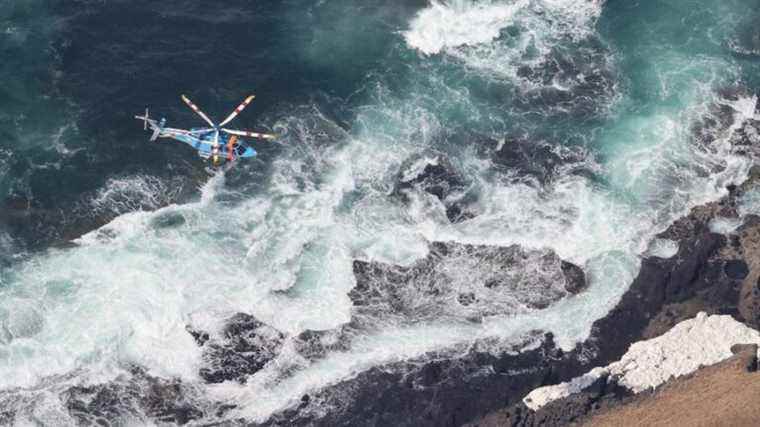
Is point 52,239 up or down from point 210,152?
down

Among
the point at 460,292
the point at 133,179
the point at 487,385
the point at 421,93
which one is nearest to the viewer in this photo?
the point at 487,385

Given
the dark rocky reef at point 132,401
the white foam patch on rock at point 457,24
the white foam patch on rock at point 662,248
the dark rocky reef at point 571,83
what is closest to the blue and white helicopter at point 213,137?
the white foam patch on rock at point 457,24

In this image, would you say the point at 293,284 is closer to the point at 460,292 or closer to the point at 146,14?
the point at 460,292

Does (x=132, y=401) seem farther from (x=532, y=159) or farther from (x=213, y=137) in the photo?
(x=532, y=159)

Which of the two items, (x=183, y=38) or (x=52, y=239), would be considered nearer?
(x=52, y=239)

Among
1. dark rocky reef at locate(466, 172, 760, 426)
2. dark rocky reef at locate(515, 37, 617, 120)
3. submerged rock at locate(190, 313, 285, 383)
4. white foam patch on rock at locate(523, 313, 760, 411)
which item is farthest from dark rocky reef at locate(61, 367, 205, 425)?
dark rocky reef at locate(515, 37, 617, 120)

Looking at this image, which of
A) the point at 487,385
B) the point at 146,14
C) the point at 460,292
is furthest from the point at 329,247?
the point at 146,14
